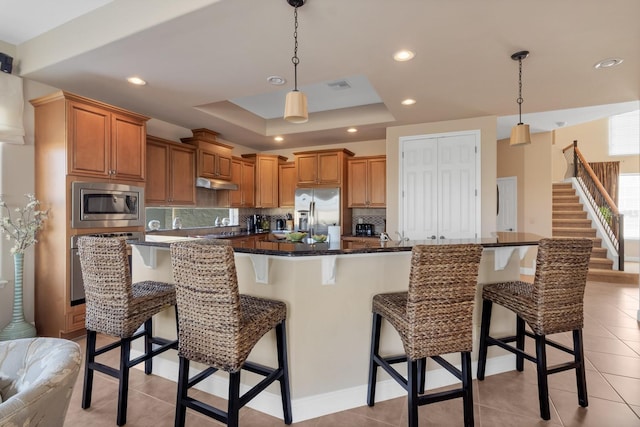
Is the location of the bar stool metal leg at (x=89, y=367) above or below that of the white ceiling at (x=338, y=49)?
below

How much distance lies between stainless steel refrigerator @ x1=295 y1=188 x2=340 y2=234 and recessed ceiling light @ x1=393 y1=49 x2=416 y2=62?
2918 millimetres

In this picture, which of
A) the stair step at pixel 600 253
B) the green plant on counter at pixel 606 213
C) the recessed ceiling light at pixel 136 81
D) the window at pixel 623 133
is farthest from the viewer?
the window at pixel 623 133

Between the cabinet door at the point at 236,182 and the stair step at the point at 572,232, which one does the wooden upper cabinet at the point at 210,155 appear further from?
the stair step at the point at 572,232

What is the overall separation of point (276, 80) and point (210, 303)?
8.19 feet

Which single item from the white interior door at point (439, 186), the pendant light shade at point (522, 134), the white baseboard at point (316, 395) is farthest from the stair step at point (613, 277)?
the white baseboard at point (316, 395)

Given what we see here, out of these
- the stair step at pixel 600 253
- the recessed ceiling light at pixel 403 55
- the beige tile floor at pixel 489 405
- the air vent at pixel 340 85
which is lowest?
the beige tile floor at pixel 489 405

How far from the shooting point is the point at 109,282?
199 centimetres

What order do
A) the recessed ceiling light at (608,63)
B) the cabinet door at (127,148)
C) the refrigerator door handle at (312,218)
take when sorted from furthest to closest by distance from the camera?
the refrigerator door handle at (312,218) → the cabinet door at (127,148) → the recessed ceiling light at (608,63)

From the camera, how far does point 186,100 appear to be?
386cm

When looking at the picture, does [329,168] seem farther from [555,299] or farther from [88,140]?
[555,299]

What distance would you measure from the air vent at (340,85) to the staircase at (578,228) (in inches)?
224

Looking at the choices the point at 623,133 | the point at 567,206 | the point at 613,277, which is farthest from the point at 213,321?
the point at 623,133

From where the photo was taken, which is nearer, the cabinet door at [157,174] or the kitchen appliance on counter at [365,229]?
the cabinet door at [157,174]

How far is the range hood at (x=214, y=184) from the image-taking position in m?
4.83
